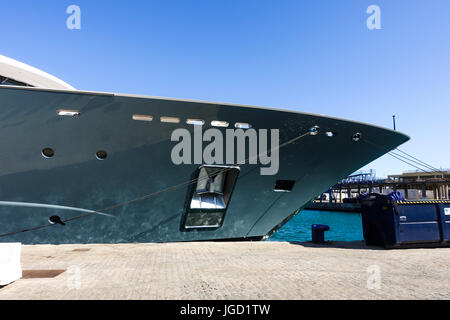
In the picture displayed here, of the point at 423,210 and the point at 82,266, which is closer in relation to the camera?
the point at 82,266

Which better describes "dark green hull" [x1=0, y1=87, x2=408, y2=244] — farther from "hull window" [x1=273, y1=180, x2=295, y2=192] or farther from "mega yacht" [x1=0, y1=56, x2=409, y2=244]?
"hull window" [x1=273, y1=180, x2=295, y2=192]

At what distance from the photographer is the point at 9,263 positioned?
4477mm

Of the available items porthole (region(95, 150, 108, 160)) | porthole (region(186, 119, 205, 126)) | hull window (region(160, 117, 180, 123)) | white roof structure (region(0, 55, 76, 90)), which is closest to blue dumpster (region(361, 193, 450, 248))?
porthole (region(186, 119, 205, 126))

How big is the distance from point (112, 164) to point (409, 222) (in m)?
8.05

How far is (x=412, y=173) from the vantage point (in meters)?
67.1

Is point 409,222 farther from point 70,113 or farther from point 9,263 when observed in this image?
point 70,113

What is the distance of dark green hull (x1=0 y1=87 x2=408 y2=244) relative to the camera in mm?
6957

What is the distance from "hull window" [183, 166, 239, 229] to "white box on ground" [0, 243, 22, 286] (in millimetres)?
4317

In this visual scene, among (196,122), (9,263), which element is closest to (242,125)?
(196,122)

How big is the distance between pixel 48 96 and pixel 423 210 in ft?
33.0

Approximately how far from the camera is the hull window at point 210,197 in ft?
27.6

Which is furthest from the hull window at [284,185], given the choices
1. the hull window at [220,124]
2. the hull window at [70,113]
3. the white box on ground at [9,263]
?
the white box on ground at [9,263]
